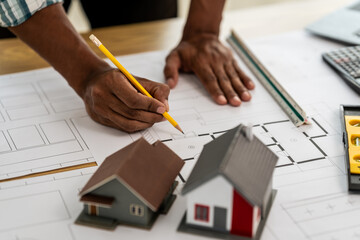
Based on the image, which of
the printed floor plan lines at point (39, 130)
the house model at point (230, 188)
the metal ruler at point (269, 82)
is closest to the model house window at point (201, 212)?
the house model at point (230, 188)

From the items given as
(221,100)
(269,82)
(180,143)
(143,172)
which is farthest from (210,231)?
(269,82)

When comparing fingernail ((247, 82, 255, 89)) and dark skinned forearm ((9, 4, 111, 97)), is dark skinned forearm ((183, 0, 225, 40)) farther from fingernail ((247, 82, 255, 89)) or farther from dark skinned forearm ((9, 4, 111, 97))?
dark skinned forearm ((9, 4, 111, 97))

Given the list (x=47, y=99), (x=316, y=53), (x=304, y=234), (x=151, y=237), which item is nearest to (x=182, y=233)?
(x=151, y=237)

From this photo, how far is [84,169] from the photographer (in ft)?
3.23

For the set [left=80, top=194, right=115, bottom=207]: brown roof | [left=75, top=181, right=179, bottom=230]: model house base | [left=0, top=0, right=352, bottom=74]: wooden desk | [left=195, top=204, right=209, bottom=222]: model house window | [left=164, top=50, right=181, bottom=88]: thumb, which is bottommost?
[left=0, top=0, right=352, bottom=74]: wooden desk

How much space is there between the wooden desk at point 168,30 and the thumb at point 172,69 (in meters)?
0.14

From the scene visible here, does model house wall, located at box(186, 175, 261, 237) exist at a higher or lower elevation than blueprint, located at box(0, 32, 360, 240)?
higher

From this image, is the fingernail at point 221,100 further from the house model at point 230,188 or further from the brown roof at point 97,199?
the brown roof at point 97,199

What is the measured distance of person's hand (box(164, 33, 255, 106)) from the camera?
48.8 inches

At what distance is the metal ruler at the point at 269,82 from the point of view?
1.13 meters

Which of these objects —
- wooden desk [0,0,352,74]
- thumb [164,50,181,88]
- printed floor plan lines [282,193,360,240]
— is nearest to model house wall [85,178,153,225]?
printed floor plan lines [282,193,360,240]

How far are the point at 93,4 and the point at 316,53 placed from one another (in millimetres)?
767

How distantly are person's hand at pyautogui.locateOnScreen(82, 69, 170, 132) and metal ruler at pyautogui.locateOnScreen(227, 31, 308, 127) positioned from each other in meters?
0.28

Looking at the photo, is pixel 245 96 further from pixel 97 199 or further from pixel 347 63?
pixel 97 199
